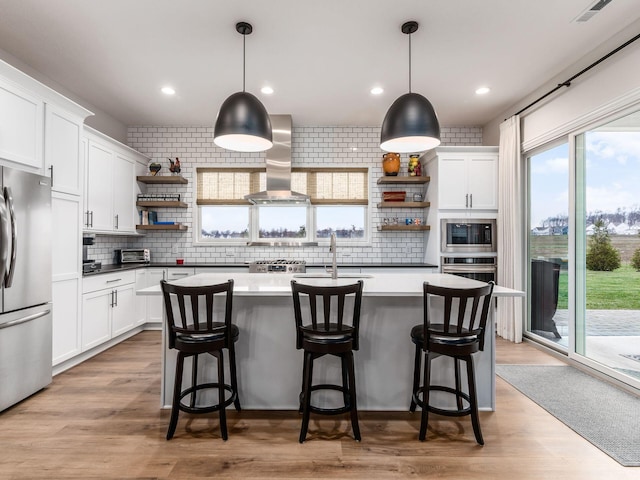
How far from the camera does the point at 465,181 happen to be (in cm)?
488

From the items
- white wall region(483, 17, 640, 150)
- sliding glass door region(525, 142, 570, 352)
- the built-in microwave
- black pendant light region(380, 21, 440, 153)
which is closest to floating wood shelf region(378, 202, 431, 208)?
the built-in microwave

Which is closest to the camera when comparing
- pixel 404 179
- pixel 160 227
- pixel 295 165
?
pixel 404 179

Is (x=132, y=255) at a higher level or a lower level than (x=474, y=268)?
higher

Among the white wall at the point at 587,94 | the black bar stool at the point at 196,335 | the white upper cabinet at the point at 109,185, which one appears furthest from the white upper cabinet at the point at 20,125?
the white wall at the point at 587,94

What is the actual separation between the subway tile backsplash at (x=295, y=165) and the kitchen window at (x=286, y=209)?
0.12 m

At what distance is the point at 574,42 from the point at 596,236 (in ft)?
5.66

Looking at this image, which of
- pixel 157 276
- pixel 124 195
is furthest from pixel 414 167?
pixel 124 195

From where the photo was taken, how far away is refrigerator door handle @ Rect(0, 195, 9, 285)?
2.58 meters

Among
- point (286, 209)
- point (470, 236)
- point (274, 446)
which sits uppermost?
point (286, 209)

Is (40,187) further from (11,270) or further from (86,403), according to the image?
(86,403)

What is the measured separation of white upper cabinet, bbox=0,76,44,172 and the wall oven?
4478mm

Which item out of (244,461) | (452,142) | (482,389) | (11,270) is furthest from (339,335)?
(452,142)

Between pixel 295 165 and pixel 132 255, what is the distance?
8.69 feet

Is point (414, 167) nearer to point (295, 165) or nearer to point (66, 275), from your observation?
point (295, 165)
